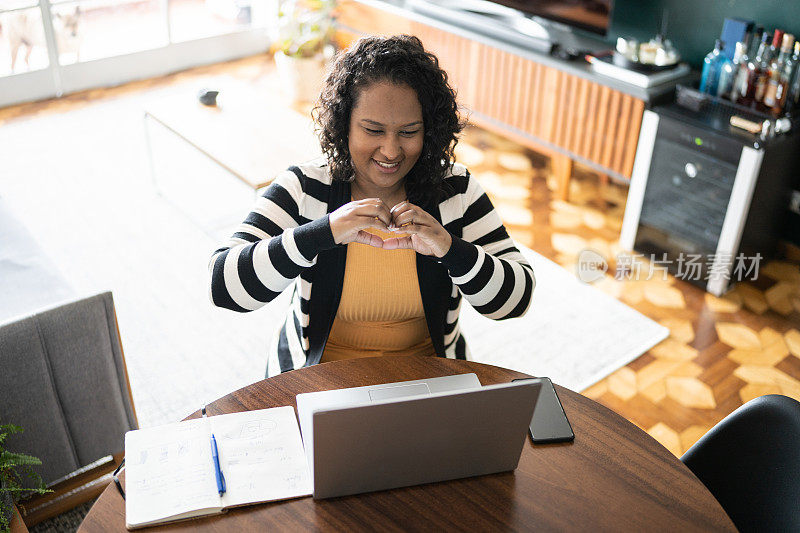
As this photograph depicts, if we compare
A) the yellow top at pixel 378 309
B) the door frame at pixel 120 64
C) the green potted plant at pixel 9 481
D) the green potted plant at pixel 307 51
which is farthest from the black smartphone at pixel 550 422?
the door frame at pixel 120 64

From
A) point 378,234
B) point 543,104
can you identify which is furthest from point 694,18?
point 378,234

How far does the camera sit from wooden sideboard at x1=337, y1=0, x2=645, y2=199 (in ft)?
10.3

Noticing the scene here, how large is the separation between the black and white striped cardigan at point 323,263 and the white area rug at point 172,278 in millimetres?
900

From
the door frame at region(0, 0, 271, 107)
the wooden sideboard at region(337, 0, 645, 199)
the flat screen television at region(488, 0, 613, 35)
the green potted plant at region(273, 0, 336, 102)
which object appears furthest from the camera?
the green potted plant at region(273, 0, 336, 102)

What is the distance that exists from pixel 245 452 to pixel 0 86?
3.53m

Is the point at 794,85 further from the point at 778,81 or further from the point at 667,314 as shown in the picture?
the point at 667,314

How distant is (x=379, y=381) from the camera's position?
1.42 meters

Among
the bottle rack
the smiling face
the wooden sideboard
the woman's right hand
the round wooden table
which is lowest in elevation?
the wooden sideboard

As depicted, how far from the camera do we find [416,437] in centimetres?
112

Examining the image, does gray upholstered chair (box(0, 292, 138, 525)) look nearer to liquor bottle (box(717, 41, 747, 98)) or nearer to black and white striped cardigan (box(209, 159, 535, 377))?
black and white striped cardigan (box(209, 159, 535, 377))

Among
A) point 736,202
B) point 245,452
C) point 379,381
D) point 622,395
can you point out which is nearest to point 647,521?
point 379,381

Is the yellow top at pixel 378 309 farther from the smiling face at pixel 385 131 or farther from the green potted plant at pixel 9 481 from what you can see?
the green potted plant at pixel 9 481

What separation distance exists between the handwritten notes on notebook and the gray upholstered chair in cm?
59

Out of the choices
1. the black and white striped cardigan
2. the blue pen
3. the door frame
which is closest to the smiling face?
the black and white striped cardigan
